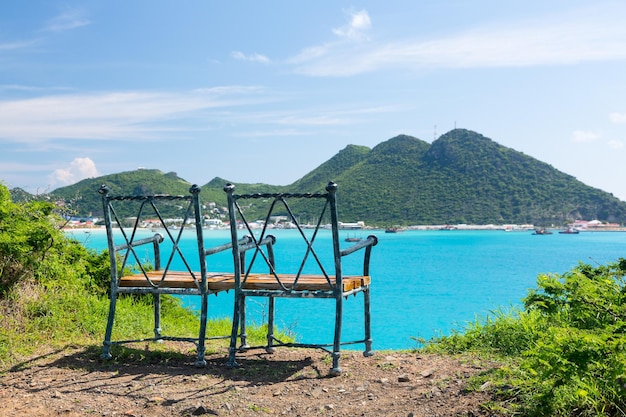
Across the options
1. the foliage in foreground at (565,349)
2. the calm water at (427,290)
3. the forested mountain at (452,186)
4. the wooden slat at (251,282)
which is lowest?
the calm water at (427,290)

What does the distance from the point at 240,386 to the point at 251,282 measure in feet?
3.13

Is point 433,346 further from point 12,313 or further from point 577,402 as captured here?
point 12,313

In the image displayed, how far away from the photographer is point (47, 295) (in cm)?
683

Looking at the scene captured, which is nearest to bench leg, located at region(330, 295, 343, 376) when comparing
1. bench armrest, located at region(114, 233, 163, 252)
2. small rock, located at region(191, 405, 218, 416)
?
small rock, located at region(191, 405, 218, 416)

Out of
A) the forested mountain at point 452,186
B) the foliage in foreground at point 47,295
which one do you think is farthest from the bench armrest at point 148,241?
the forested mountain at point 452,186

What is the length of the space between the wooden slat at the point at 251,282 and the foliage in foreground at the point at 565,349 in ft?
3.96

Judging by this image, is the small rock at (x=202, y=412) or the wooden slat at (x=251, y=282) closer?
the small rock at (x=202, y=412)

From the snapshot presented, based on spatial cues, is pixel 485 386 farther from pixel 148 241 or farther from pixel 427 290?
pixel 427 290

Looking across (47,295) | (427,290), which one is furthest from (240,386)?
(427,290)

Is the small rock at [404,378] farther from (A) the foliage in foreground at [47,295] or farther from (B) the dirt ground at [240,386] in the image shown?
(A) the foliage in foreground at [47,295]

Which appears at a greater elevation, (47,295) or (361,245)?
(361,245)

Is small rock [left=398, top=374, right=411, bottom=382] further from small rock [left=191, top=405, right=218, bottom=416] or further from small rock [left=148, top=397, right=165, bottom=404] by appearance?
small rock [left=148, top=397, right=165, bottom=404]

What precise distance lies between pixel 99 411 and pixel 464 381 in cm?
266

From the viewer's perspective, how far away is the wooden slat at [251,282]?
5211 millimetres
